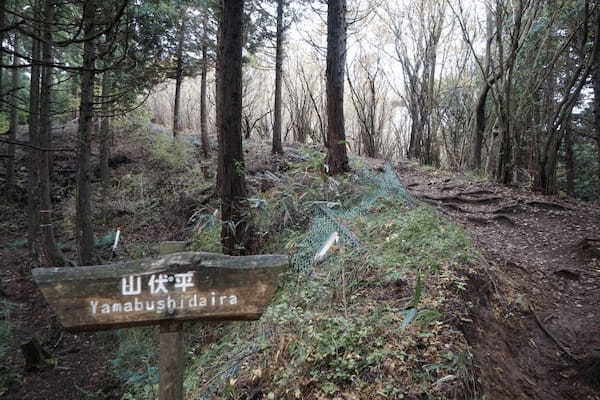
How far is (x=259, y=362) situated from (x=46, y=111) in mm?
7050

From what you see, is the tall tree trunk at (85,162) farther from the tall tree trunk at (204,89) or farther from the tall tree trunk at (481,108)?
the tall tree trunk at (481,108)

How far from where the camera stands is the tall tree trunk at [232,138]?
5.02 m

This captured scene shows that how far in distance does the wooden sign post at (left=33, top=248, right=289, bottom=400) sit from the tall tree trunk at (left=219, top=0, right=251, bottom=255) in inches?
137

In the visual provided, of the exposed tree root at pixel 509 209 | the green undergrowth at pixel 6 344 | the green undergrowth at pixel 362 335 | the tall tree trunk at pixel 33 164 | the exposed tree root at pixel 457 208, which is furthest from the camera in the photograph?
the tall tree trunk at pixel 33 164

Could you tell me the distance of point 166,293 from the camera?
1836 millimetres

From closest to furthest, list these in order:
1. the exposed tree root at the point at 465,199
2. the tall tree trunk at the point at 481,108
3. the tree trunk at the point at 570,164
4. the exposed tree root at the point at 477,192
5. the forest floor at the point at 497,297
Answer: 1. the forest floor at the point at 497,297
2. the exposed tree root at the point at 465,199
3. the exposed tree root at the point at 477,192
4. the tall tree trunk at the point at 481,108
5. the tree trunk at the point at 570,164

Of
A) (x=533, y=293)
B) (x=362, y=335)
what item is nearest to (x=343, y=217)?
(x=533, y=293)

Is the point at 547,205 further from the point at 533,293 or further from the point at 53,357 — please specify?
the point at 53,357

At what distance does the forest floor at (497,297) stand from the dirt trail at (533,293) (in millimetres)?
12

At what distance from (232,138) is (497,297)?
3788 millimetres

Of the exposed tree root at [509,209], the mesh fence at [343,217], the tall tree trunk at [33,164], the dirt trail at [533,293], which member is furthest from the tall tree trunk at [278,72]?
the exposed tree root at [509,209]

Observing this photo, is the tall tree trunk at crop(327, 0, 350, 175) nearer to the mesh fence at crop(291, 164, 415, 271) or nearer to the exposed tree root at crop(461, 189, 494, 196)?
the mesh fence at crop(291, 164, 415, 271)

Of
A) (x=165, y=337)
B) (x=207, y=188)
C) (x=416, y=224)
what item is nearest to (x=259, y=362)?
(x=165, y=337)

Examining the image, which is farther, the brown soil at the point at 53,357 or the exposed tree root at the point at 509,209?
the exposed tree root at the point at 509,209
